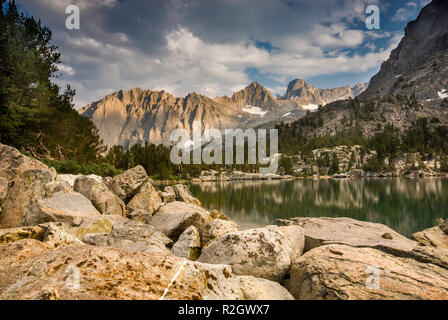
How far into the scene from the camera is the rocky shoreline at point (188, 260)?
4.18 metres

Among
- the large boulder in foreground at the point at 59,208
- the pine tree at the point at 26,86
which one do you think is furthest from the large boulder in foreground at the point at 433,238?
the pine tree at the point at 26,86

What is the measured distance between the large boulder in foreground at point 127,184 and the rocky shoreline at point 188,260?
6878 millimetres

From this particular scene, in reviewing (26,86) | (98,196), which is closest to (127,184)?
(98,196)

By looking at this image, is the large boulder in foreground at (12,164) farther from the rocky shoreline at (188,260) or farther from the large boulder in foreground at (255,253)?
the large boulder in foreground at (255,253)

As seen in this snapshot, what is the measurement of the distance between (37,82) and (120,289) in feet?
126

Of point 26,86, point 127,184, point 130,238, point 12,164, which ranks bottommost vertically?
point 130,238

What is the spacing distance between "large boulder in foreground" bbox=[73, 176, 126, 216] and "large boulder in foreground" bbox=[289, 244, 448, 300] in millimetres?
12243

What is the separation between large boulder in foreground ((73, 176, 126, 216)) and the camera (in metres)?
14.4

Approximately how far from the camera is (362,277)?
5348 millimetres

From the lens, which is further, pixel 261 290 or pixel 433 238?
pixel 433 238

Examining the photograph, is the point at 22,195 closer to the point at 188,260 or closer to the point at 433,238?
the point at 188,260

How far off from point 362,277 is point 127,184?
1839cm
